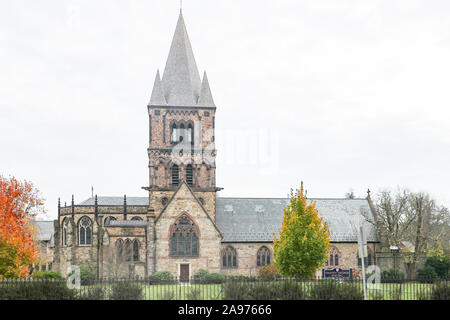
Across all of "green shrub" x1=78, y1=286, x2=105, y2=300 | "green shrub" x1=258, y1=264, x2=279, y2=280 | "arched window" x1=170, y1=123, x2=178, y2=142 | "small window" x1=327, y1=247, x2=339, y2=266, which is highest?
"arched window" x1=170, y1=123, x2=178, y2=142

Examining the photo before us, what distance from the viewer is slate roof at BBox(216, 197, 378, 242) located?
52906 mm

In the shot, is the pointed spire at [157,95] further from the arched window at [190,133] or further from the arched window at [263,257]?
the arched window at [263,257]

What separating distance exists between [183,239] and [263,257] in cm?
842

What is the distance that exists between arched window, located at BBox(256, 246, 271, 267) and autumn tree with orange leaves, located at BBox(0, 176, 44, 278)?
21572 mm

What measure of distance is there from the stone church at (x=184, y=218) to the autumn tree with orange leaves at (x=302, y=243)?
1303cm

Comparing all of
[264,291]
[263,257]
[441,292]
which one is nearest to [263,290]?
[264,291]

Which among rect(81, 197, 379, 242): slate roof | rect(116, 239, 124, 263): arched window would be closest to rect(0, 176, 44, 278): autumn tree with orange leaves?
rect(116, 239, 124, 263): arched window

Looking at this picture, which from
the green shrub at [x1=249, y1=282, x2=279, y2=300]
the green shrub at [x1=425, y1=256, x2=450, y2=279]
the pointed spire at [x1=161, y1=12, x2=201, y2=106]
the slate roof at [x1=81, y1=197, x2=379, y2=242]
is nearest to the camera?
the green shrub at [x1=249, y1=282, x2=279, y2=300]

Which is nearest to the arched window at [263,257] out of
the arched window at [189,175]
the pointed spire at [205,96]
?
the arched window at [189,175]

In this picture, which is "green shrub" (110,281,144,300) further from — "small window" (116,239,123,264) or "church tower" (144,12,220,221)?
"church tower" (144,12,220,221)

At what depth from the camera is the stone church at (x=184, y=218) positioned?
49.2 metres

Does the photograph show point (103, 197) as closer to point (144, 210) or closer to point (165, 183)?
point (144, 210)

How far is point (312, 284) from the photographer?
85.8 feet

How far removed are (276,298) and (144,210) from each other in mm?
38884
